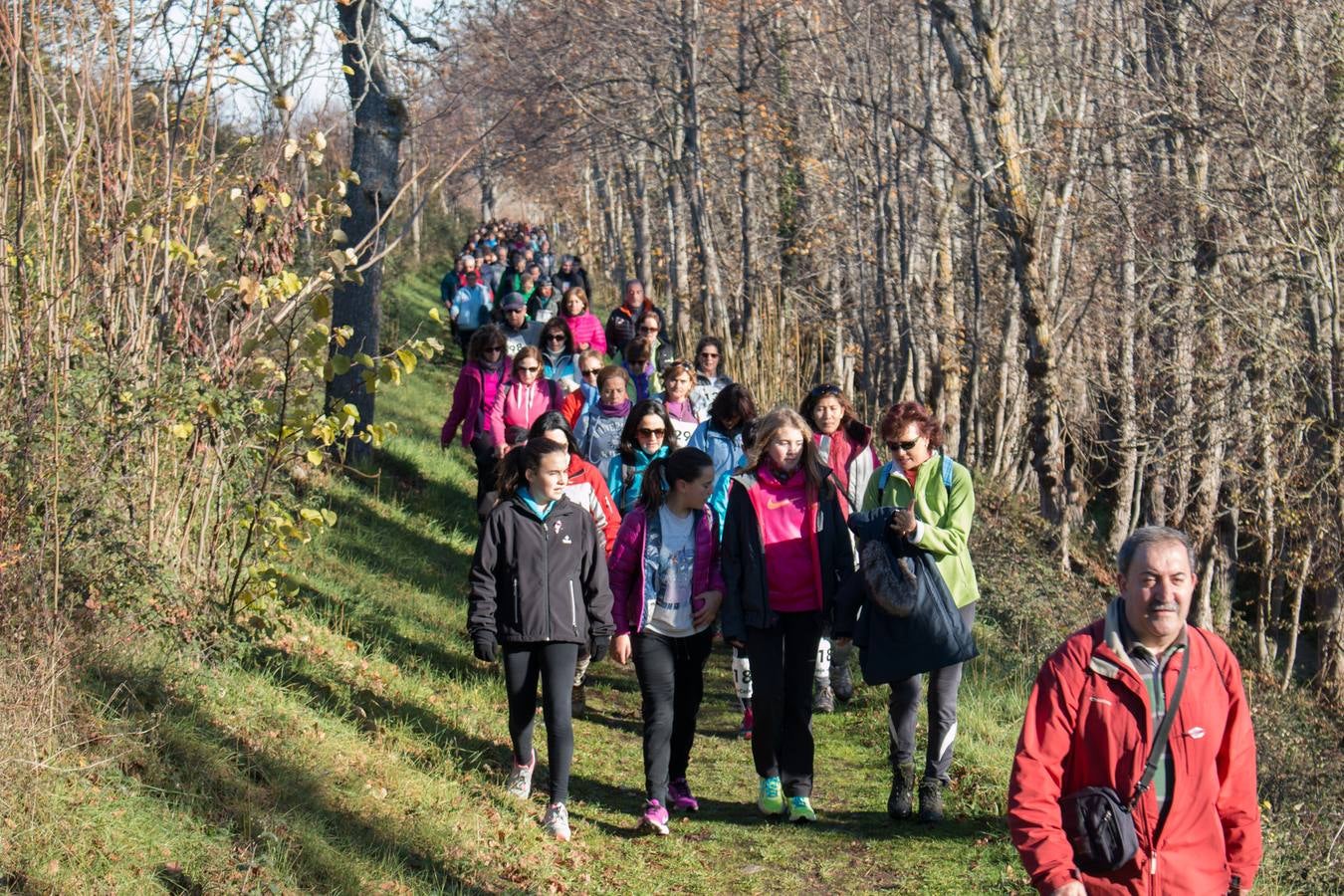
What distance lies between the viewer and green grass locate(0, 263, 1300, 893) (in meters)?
5.26

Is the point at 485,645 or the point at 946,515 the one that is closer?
the point at 485,645

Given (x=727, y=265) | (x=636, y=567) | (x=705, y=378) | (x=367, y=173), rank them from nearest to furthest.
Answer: (x=636, y=567) → (x=705, y=378) → (x=367, y=173) → (x=727, y=265)

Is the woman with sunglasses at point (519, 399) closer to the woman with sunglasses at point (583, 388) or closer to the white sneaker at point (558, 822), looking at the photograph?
the woman with sunglasses at point (583, 388)

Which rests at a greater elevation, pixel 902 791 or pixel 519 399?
pixel 519 399

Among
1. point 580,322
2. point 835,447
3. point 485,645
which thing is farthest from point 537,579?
point 580,322

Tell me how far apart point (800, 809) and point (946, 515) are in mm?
1551

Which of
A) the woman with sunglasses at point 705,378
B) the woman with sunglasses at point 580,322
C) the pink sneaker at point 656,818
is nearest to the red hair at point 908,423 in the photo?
the pink sneaker at point 656,818

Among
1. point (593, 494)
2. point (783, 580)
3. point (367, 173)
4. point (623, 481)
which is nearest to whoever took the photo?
point (783, 580)

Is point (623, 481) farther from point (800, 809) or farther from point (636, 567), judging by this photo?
point (800, 809)

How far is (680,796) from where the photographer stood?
705 centimetres

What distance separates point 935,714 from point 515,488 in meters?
2.20

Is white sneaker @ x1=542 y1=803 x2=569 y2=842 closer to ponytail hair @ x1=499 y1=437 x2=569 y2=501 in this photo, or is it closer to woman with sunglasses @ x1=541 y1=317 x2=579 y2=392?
ponytail hair @ x1=499 y1=437 x2=569 y2=501

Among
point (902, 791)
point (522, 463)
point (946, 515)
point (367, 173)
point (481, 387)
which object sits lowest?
point (902, 791)

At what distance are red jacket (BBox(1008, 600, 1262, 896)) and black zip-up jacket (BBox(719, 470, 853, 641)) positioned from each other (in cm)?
294
